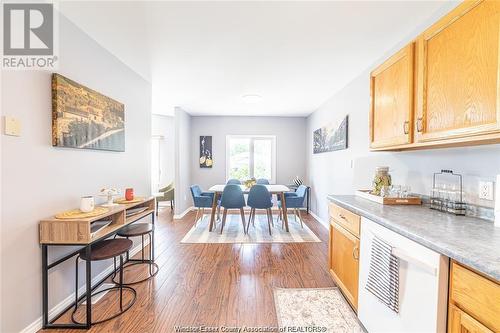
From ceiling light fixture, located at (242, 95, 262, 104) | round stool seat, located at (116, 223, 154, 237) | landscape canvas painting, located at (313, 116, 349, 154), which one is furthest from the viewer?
ceiling light fixture, located at (242, 95, 262, 104)

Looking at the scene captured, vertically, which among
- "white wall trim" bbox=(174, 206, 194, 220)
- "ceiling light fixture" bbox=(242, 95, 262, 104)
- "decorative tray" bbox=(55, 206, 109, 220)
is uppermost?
"ceiling light fixture" bbox=(242, 95, 262, 104)

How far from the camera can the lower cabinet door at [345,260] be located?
1.71 meters

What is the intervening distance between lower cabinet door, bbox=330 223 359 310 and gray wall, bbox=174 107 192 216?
355 cm

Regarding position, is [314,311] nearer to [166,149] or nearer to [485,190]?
[485,190]

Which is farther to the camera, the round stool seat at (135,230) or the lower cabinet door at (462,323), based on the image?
the round stool seat at (135,230)

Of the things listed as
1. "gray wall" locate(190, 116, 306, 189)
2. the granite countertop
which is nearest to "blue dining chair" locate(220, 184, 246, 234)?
"gray wall" locate(190, 116, 306, 189)

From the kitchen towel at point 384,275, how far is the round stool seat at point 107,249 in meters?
1.88

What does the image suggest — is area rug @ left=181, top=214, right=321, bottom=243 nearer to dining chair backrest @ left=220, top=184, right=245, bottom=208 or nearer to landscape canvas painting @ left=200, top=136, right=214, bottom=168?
dining chair backrest @ left=220, top=184, right=245, bottom=208

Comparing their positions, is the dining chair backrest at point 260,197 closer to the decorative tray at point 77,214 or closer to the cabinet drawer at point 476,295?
the decorative tray at point 77,214

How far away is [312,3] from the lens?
5.28 ft

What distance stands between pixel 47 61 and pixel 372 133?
2793 mm

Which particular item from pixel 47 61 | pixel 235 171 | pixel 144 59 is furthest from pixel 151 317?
pixel 235 171

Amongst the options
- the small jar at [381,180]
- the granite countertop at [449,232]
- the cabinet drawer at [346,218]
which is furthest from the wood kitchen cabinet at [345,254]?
the small jar at [381,180]

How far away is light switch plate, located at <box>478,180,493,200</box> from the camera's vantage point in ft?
4.30
